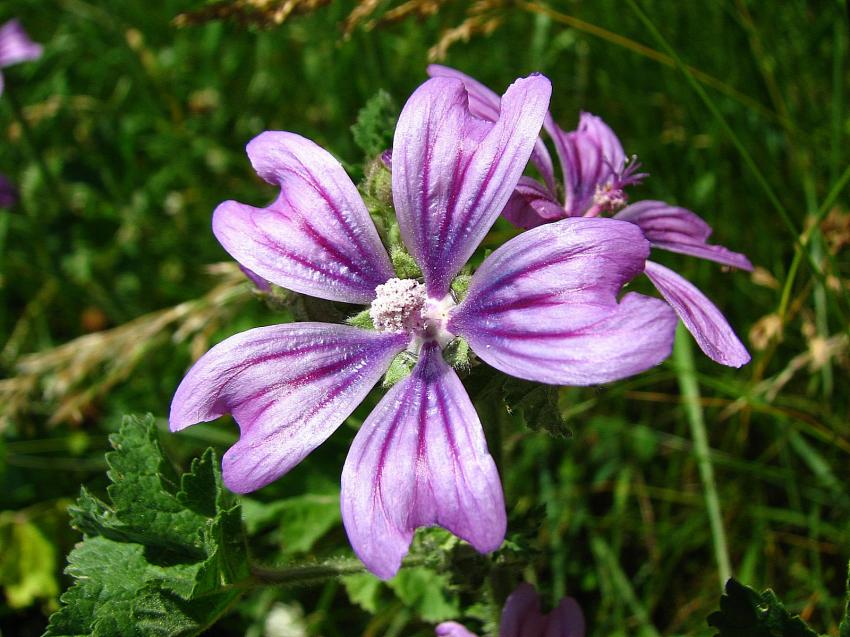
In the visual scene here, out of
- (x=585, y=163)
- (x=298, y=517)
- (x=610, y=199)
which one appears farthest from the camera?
(x=298, y=517)

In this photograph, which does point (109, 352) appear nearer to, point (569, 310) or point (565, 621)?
point (565, 621)

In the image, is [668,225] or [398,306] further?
[668,225]

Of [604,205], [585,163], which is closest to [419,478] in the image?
[604,205]

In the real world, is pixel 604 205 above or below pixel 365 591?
above

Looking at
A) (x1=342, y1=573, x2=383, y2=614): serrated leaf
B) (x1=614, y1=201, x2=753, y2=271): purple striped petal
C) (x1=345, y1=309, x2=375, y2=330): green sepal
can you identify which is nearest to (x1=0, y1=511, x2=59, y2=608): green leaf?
(x1=342, y1=573, x2=383, y2=614): serrated leaf

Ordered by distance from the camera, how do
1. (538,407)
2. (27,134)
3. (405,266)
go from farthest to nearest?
(27,134) < (405,266) < (538,407)

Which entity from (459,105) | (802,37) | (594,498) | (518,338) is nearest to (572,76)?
(802,37)

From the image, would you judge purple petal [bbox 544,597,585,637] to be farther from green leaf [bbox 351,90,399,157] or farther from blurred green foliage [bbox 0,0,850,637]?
green leaf [bbox 351,90,399,157]
